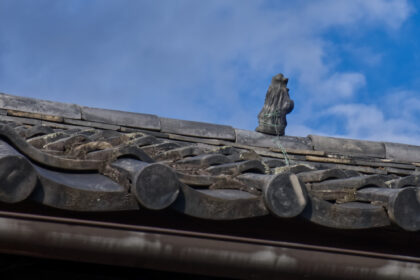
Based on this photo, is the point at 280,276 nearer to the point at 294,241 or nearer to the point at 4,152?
the point at 294,241

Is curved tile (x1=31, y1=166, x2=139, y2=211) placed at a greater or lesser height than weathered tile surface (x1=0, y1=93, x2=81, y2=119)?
lesser

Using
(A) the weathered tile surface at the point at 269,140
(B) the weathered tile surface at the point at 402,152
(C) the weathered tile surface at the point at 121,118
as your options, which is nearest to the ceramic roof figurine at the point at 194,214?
(C) the weathered tile surface at the point at 121,118

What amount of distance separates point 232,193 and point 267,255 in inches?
10.6

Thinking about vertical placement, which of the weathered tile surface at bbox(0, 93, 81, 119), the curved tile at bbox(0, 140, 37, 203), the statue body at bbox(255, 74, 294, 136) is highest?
the statue body at bbox(255, 74, 294, 136)

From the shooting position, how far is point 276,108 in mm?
6543

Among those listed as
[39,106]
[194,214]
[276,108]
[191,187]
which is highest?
[276,108]

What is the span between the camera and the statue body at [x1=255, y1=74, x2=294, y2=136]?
6.30 m

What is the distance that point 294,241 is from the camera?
8.11 feet

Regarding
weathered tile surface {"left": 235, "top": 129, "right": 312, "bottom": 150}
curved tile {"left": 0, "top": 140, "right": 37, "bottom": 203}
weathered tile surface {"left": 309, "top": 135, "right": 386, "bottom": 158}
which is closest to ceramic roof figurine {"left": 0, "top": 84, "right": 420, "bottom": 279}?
curved tile {"left": 0, "top": 140, "right": 37, "bottom": 203}

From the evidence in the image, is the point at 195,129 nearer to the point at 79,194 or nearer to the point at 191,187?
the point at 191,187

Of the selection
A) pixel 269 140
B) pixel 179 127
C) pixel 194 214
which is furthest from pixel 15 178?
pixel 269 140

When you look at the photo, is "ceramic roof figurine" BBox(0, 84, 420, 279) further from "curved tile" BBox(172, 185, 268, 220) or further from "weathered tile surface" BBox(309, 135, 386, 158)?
"weathered tile surface" BBox(309, 135, 386, 158)

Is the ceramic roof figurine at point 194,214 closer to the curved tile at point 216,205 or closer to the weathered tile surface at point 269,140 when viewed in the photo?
the curved tile at point 216,205

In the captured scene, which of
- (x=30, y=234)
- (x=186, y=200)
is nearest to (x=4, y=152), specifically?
(x=30, y=234)
